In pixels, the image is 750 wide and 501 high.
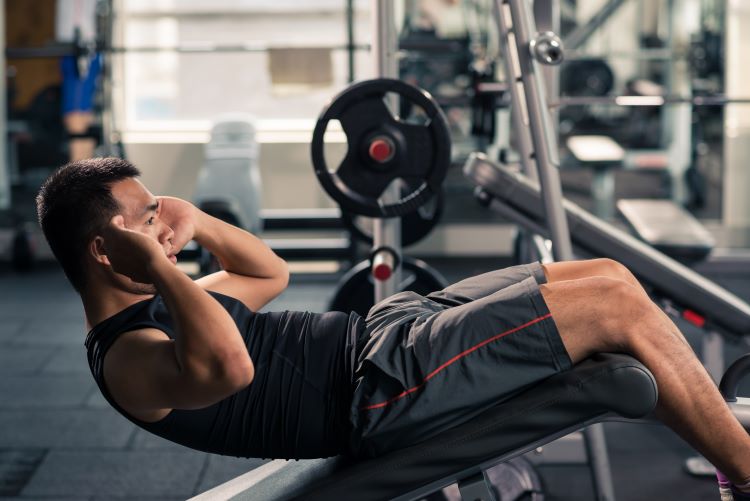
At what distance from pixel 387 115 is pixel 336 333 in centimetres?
91

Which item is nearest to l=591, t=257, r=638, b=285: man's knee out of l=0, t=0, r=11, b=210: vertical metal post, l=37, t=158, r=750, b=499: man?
l=37, t=158, r=750, b=499: man

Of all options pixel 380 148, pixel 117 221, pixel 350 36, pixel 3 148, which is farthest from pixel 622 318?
pixel 3 148

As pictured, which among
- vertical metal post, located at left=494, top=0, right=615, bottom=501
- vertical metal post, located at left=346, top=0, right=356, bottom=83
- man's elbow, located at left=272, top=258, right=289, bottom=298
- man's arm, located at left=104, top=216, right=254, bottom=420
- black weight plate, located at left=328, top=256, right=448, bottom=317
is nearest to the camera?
man's arm, located at left=104, top=216, right=254, bottom=420

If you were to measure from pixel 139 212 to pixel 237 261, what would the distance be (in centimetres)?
33

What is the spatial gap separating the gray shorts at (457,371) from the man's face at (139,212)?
1.26ft

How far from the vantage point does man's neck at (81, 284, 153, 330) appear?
1.54 meters

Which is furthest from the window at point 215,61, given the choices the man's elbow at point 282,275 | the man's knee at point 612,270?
the man's knee at point 612,270

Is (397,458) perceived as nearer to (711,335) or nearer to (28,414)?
(711,335)

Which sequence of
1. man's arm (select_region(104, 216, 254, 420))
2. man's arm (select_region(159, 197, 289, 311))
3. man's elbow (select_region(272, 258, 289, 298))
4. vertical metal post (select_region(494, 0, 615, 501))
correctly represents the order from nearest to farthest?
man's arm (select_region(104, 216, 254, 420)) < man's arm (select_region(159, 197, 289, 311)) < man's elbow (select_region(272, 258, 289, 298)) < vertical metal post (select_region(494, 0, 615, 501))

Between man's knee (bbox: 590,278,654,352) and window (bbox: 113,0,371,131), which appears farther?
window (bbox: 113,0,371,131)

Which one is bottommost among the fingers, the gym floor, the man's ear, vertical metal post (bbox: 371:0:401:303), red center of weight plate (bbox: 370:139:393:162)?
the gym floor

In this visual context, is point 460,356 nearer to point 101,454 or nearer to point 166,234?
point 166,234

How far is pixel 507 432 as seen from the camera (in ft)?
4.91

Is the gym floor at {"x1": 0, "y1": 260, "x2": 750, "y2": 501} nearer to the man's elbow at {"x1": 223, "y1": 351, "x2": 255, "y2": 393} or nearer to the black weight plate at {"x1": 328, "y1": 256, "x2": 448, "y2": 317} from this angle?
the black weight plate at {"x1": 328, "y1": 256, "x2": 448, "y2": 317}
